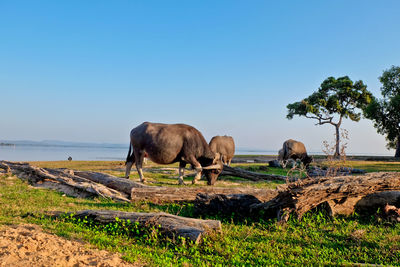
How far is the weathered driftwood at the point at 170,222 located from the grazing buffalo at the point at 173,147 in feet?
24.0

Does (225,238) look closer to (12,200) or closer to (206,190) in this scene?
(206,190)

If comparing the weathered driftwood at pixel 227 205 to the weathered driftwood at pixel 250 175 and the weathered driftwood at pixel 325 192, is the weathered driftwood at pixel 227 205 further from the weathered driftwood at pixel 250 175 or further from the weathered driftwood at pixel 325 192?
the weathered driftwood at pixel 250 175

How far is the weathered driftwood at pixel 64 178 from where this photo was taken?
10.3 metres

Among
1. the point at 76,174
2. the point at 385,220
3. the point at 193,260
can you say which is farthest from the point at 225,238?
the point at 76,174

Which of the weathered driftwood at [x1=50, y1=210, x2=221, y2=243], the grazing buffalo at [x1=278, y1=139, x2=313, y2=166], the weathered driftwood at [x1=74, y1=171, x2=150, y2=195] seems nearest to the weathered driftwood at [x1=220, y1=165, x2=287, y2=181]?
the weathered driftwood at [x1=74, y1=171, x2=150, y2=195]

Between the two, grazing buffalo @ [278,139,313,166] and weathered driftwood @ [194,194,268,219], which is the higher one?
grazing buffalo @ [278,139,313,166]

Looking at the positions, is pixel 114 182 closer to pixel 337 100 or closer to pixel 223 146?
pixel 223 146

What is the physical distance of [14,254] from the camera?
173 inches

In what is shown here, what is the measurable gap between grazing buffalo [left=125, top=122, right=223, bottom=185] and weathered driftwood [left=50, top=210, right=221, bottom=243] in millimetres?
7320

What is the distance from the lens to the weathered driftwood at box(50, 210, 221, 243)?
18.5ft

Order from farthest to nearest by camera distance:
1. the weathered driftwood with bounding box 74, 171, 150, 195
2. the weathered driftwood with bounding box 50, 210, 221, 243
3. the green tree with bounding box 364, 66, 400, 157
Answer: the green tree with bounding box 364, 66, 400, 157, the weathered driftwood with bounding box 74, 171, 150, 195, the weathered driftwood with bounding box 50, 210, 221, 243

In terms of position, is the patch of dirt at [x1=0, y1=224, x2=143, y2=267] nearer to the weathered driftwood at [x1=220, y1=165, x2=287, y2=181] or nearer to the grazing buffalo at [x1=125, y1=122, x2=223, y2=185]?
the grazing buffalo at [x1=125, y1=122, x2=223, y2=185]

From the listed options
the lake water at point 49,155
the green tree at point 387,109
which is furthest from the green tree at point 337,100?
the lake water at point 49,155

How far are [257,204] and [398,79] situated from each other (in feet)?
135
